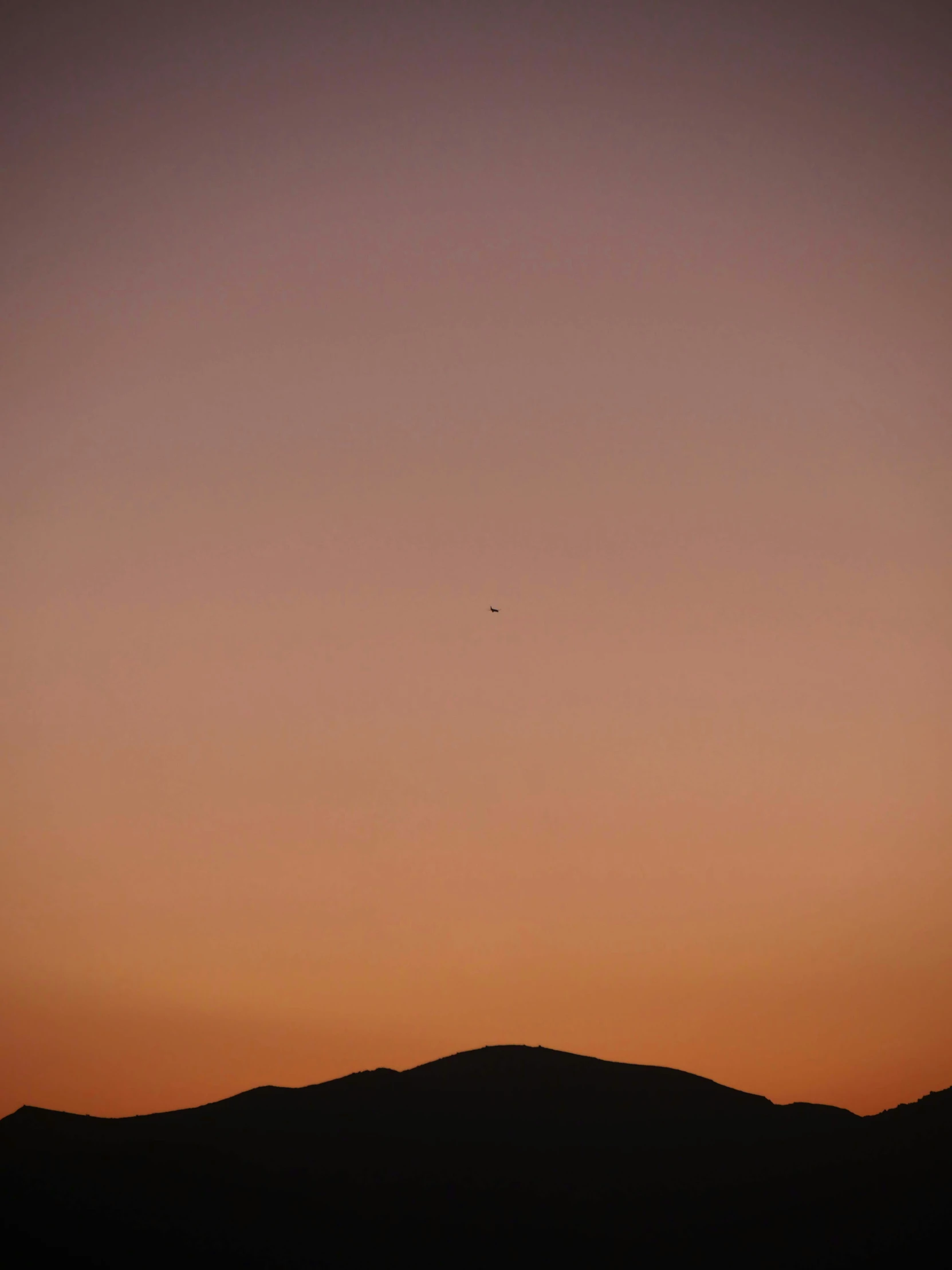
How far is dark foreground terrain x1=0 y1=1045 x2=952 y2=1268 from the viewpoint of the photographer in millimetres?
94562

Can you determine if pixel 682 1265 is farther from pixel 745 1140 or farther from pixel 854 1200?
pixel 745 1140

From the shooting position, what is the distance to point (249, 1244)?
9719 centimetres

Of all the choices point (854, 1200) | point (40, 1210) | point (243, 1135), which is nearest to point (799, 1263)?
point (854, 1200)

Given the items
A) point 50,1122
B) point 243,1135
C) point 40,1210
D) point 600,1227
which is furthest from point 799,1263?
point 50,1122

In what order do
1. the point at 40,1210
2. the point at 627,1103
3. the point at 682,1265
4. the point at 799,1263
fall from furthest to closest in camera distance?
1. the point at 627,1103
2. the point at 40,1210
3. the point at 682,1265
4. the point at 799,1263

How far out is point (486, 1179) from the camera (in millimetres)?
108000

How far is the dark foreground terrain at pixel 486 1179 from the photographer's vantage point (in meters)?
94.6

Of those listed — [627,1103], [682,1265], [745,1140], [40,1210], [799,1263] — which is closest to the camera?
[799,1263]

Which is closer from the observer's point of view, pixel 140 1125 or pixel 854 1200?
pixel 854 1200

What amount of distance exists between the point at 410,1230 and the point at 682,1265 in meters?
23.6

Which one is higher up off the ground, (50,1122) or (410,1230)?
(50,1122)

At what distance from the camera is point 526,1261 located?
9738cm

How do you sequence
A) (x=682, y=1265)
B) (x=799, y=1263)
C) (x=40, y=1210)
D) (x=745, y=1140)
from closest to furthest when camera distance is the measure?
1. (x=799, y=1263)
2. (x=682, y=1265)
3. (x=40, y=1210)
4. (x=745, y=1140)

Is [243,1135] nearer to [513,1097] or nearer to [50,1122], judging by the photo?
[50,1122]
